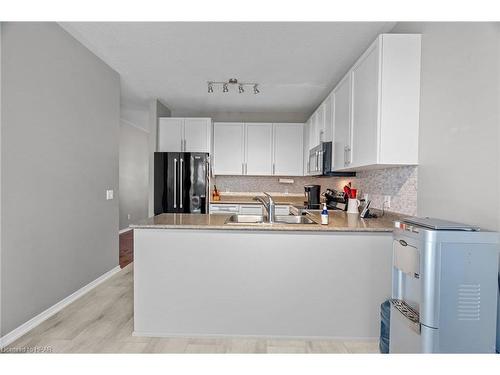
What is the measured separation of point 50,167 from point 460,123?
311cm

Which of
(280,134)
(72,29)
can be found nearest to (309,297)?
(72,29)

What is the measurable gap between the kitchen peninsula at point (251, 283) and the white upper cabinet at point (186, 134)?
2964 millimetres

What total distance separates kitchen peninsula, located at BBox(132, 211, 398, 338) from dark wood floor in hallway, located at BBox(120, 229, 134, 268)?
2171 millimetres

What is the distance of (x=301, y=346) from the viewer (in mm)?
2137

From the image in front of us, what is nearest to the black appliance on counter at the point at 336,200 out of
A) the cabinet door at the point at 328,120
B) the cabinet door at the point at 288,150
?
the cabinet door at the point at 328,120

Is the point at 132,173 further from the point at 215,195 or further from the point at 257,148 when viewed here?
the point at 257,148

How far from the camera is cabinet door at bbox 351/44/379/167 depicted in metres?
2.26

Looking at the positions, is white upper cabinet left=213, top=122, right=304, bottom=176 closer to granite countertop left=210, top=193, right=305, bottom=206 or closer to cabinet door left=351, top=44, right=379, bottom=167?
granite countertop left=210, top=193, right=305, bottom=206

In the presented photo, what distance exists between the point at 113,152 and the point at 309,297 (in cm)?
290

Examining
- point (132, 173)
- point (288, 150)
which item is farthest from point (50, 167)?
point (132, 173)

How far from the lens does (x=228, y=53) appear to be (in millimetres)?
3070
